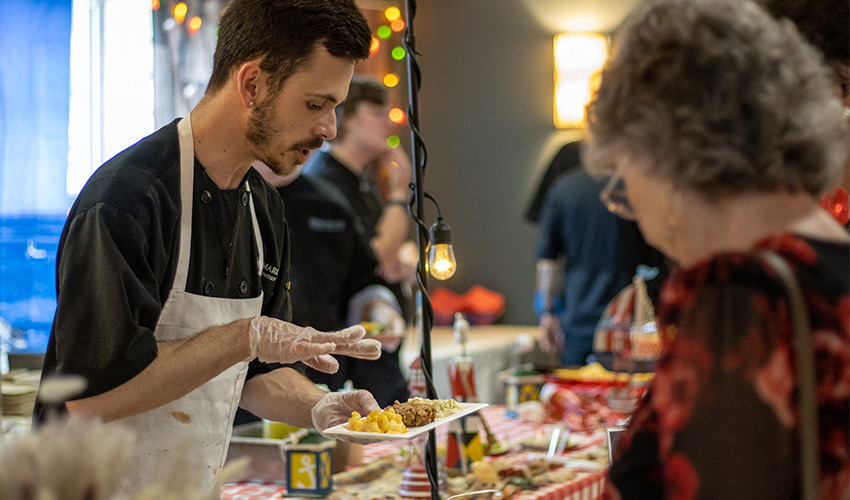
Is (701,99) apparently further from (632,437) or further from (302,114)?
(302,114)

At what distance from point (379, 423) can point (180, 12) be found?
3291 mm

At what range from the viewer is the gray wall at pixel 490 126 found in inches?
243

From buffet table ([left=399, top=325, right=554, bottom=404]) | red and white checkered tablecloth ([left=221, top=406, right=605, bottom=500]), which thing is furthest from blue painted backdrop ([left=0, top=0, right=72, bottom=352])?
red and white checkered tablecloth ([left=221, top=406, right=605, bottom=500])

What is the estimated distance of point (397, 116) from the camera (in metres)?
6.05

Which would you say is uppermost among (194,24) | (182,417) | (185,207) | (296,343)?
(194,24)

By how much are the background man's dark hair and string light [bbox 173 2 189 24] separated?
109 cm

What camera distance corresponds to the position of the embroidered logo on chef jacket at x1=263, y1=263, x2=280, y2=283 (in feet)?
5.92

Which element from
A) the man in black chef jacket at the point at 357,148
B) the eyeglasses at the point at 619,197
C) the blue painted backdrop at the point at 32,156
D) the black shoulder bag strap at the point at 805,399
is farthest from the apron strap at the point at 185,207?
the blue painted backdrop at the point at 32,156

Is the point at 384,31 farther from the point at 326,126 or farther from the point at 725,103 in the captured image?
the point at 725,103

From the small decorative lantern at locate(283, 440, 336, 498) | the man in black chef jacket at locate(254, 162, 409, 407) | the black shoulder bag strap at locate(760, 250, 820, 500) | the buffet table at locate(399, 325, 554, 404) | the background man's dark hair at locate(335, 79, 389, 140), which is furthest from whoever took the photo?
the buffet table at locate(399, 325, 554, 404)

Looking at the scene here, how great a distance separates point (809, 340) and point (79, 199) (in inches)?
45.2

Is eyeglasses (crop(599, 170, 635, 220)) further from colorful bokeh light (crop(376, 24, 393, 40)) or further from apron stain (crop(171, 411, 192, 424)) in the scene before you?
colorful bokeh light (crop(376, 24, 393, 40))

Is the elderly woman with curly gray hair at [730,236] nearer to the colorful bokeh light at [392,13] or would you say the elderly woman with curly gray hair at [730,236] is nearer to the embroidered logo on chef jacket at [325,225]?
the embroidered logo on chef jacket at [325,225]

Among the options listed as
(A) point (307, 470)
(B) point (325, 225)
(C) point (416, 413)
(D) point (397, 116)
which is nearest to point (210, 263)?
(C) point (416, 413)
